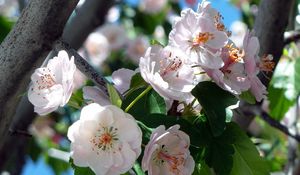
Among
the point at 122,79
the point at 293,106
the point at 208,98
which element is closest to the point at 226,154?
the point at 208,98

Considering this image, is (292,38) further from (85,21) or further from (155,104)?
(85,21)

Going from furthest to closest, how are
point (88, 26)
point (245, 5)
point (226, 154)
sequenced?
point (245, 5)
point (88, 26)
point (226, 154)

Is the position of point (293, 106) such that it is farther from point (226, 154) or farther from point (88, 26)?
point (226, 154)

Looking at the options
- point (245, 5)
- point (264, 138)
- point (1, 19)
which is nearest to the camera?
point (1, 19)

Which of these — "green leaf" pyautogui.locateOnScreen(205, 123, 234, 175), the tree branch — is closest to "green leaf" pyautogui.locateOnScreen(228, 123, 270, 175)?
"green leaf" pyautogui.locateOnScreen(205, 123, 234, 175)

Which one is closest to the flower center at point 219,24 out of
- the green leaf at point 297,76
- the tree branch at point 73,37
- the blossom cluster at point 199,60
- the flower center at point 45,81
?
the blossom cluster at point 199,60

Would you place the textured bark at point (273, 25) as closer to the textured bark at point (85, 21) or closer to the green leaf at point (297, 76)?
the green leaf at point (297, 76)

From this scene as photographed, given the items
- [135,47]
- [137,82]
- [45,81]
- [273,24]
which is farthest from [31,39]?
[135,47]
